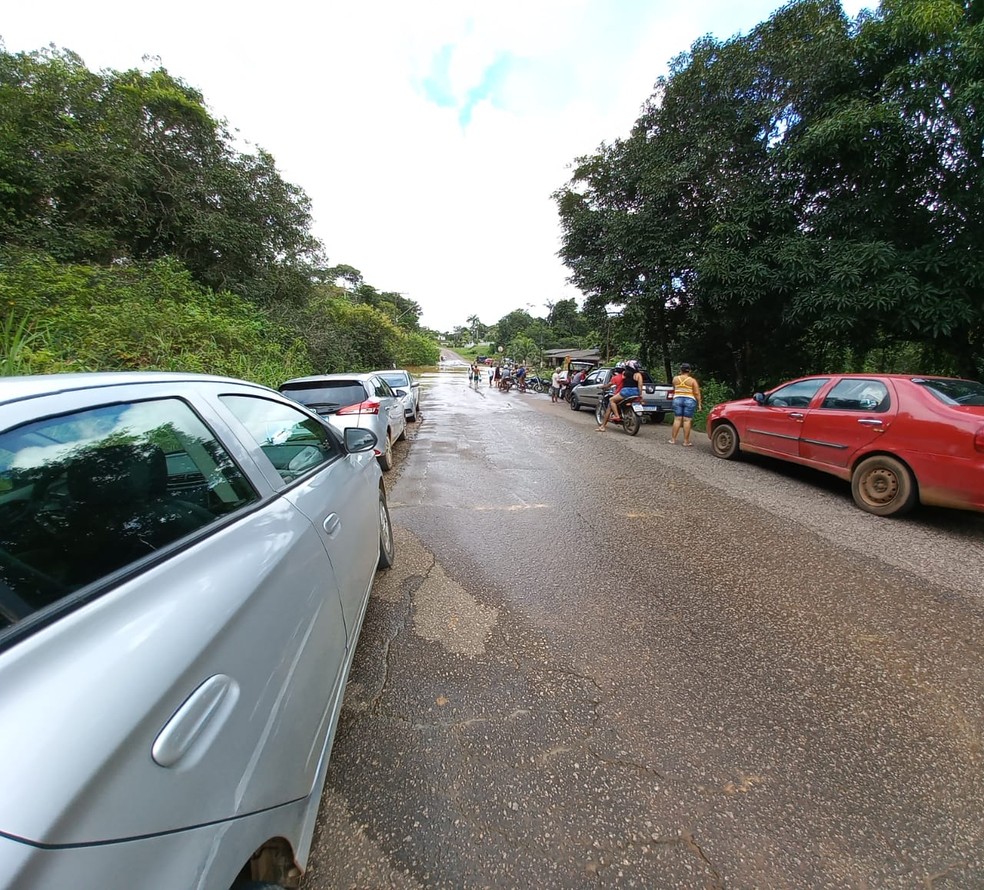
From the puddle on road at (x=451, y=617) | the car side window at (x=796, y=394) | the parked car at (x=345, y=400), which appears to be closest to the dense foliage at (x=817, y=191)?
the car side window at (x=796, y=394)

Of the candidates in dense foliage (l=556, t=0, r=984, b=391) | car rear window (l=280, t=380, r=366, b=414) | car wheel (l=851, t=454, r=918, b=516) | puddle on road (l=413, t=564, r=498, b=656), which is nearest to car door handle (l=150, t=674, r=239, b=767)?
puddle on road (l=413, t=564, r=498, b=656)

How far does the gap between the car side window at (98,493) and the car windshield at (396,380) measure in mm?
9897

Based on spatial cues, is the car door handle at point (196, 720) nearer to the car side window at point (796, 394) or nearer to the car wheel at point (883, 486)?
the car wheel at point (883, 486)

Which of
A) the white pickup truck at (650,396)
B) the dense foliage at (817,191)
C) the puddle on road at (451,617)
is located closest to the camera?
the puddle on road at (451,617)

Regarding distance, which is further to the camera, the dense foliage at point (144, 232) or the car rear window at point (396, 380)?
the car rear window at point (396, 380)

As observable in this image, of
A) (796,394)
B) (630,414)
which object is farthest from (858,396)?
(630,414)

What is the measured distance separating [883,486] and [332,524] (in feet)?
17.8

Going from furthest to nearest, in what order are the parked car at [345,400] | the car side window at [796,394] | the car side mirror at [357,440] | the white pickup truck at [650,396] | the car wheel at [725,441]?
the white pickup truck at [650,396] → the car wheel at [725,441] → the parked car at [345,400] → the car side window at [796,394] → the car side mirror at [357,440]

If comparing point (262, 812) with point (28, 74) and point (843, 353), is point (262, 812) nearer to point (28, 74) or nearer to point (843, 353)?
point (843, 353)

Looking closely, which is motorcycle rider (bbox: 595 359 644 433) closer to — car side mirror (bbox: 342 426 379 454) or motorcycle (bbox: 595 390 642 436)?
motorcycle (bbox: 595 390 642 436)

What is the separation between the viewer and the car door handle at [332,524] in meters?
1.95

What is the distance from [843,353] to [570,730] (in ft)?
49.1

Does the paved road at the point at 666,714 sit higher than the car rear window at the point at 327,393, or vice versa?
the car rear window at the point at 327,393

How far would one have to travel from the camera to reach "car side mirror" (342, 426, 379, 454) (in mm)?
2824
